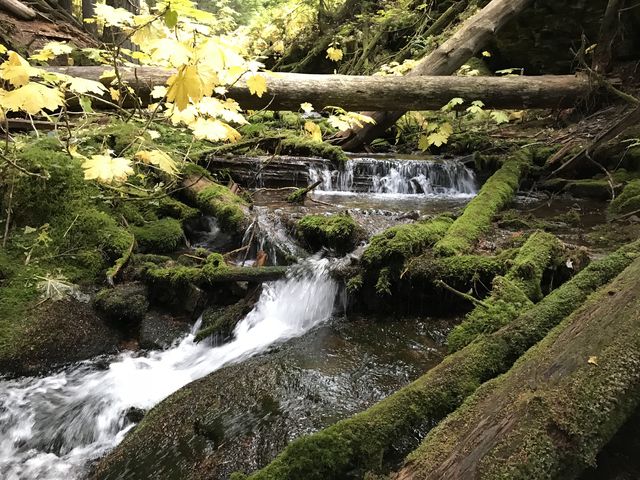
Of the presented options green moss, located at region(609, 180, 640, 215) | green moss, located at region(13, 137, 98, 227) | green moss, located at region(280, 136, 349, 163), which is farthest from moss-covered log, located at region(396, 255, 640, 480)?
green moss, located at region(280, 136, 349, 163)

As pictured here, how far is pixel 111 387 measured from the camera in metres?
3.48

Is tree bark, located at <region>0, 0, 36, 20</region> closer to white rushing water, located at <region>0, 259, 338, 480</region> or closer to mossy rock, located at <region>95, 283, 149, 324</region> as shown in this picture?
mossy rock, located at <region>95, 283, 149, 324</region>

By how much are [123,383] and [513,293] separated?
10.1 feet

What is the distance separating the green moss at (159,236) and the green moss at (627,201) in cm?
535

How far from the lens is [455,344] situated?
2627 mm

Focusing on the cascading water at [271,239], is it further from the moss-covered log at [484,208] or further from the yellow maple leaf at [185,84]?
the yellow maple leaf at [185,84]

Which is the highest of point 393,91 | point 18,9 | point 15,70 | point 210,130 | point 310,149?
point 18,9

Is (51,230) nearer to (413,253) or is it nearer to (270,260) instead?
(270,260)

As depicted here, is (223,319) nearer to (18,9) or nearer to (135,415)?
(135,415)

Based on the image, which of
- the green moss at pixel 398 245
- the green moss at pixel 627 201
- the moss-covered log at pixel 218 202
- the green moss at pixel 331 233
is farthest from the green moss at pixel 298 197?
the green moss at pixel 627 201

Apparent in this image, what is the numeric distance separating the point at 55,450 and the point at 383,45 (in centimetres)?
1257

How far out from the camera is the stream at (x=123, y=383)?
292 centimetres

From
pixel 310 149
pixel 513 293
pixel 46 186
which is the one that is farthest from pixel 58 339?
pixel 310 149

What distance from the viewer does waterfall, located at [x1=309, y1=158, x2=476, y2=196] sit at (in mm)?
7605
